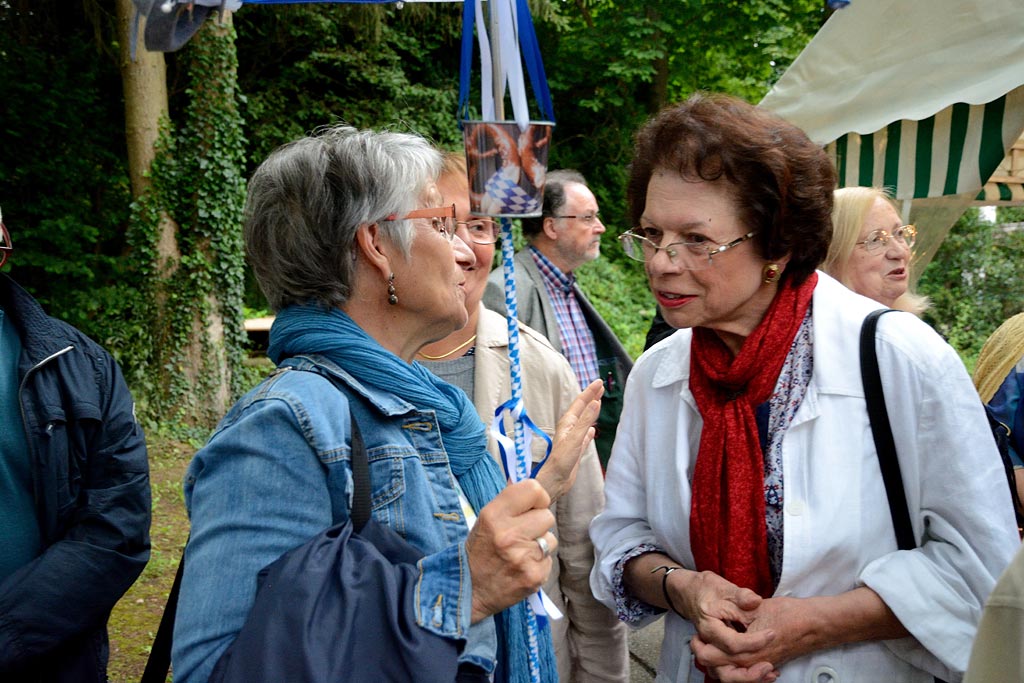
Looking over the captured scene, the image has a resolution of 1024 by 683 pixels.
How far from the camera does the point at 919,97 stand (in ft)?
13.3

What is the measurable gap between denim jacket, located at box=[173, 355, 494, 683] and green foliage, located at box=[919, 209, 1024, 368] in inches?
578

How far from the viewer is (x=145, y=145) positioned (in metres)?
9.41

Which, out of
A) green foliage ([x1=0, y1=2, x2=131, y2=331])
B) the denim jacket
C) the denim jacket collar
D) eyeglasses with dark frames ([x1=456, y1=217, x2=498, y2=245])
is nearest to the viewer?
the denim jacket

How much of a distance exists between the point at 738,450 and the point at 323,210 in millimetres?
1022

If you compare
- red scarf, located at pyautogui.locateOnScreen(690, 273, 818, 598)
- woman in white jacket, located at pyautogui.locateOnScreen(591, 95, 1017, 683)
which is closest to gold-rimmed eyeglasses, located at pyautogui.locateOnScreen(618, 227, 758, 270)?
woman in white jacket, located at pyautogui.locateOnScreen(591, 95, 1017, 683)

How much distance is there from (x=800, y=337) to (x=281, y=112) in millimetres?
12354

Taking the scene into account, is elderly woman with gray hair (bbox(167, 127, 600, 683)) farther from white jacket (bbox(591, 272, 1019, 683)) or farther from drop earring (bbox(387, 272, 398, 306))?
white jacket (bbox(591, 272, 1019, 683))

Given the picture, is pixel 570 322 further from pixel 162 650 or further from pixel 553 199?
pixel 162 650

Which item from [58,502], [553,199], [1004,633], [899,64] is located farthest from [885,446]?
[553,199]

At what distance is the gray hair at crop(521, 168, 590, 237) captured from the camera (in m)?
4.53

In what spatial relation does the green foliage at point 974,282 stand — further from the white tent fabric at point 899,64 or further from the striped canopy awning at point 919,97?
the white tent fabric at point 899,64

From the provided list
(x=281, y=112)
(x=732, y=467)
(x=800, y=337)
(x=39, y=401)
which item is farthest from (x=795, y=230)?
(x=281, y=112)

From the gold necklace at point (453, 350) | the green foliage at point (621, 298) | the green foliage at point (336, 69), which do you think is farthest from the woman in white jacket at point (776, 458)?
the green foliage at point (621, 298)

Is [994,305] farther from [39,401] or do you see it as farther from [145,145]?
[39,401]
